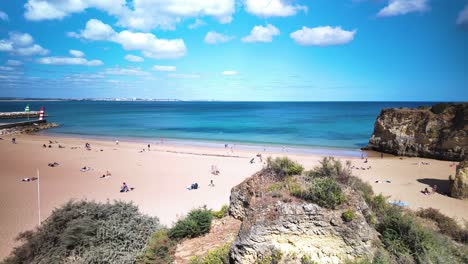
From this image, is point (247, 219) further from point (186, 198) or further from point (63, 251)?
point (186, 198)

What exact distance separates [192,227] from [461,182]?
18.3 meters

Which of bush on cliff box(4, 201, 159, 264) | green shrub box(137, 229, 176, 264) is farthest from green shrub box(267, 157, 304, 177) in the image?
bush on cliff box(4, 201, 159, 264)

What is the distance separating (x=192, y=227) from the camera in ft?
27.5

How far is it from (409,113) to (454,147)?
277 inches

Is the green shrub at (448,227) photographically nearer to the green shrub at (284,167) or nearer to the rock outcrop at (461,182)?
the green shrub at (284,167)

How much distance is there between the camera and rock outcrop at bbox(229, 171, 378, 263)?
601 cm

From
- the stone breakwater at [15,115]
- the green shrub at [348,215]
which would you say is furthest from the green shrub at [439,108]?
the stone breakwater at [15,115]

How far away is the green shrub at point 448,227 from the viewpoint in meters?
9.77

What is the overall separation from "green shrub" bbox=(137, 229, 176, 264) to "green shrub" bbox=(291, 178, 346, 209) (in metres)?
3.91

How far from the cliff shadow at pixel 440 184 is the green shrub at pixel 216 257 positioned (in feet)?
62.3

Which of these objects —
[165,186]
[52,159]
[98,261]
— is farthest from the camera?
[52,159]

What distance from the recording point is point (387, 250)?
647 cm

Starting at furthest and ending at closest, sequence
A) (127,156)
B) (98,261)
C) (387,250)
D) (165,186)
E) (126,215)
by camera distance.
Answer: (127,156), (165,186), (126,215), (98,261), (387,250)

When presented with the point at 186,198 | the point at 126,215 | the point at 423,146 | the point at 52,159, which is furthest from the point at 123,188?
the point at 423,146
